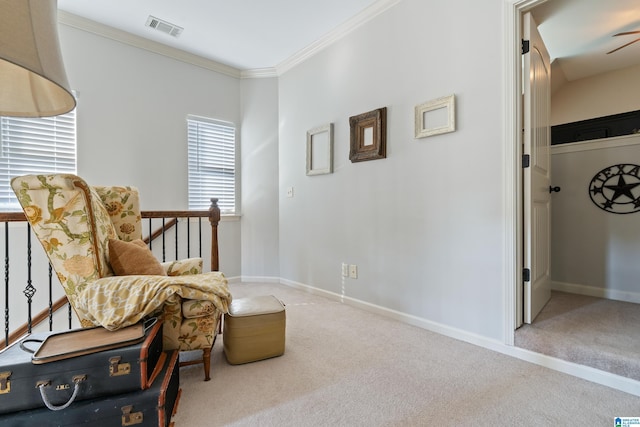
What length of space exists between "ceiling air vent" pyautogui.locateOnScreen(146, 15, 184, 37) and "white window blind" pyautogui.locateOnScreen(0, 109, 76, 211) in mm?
1172

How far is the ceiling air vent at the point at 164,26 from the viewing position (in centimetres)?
293

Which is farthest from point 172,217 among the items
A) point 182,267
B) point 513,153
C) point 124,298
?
point 513,153

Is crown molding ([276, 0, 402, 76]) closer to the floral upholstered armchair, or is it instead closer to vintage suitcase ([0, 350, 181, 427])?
the floral upholstered armchair

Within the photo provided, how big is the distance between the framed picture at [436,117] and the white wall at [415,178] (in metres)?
0.05

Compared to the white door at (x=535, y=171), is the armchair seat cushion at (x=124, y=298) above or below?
below

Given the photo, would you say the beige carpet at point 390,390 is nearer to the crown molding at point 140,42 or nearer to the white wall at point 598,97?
the crown molding at point 140,42

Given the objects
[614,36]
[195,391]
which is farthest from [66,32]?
[614,36]

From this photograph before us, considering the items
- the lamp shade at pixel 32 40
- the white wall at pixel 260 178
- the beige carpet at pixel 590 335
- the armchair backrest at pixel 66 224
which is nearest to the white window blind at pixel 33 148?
the armchair backrest at pixel 66 224

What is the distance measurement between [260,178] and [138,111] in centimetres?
151

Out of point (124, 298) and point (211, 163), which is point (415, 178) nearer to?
point (124, 298)

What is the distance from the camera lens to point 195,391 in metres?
1.56

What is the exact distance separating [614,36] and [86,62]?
4962 millimetres

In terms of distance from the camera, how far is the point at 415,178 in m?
2.41

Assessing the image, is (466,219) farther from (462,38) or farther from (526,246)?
(462,38)
